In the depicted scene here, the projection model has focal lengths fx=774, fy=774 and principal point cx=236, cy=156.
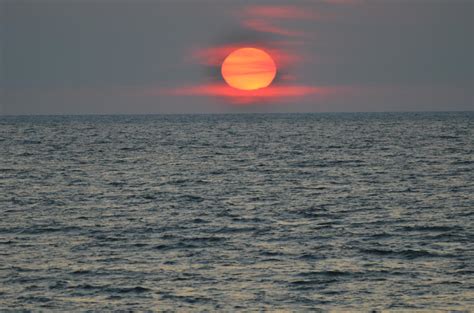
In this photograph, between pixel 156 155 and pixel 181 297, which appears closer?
pixel 181 297

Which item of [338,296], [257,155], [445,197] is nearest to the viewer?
[338,296]

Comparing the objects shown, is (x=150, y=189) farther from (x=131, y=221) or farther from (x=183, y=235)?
(x=183, y=235)

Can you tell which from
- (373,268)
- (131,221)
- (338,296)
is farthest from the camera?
(131,221)

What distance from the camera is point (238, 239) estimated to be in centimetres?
3575

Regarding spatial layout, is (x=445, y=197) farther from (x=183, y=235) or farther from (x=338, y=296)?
(x=338, y=296)

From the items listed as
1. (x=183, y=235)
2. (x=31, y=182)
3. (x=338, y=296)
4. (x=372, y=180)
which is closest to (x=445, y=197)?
(x=372, y=180)

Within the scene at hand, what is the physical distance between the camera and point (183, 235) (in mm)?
36625

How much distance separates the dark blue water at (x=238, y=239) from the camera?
86.3 feet

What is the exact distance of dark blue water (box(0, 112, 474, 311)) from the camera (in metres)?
26.3

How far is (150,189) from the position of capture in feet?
184

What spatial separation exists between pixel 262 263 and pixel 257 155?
61.2 m

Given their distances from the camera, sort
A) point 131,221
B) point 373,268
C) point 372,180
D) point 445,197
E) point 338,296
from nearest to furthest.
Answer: point 338,296 < point 373,268 < point 131,221 < point 445,197 < point 372,180

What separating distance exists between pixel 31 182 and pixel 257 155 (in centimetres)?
3676

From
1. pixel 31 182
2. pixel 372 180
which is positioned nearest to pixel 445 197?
pixel 372 180
